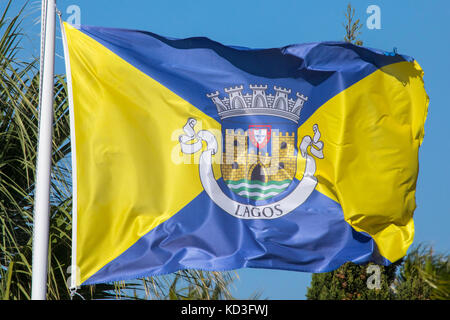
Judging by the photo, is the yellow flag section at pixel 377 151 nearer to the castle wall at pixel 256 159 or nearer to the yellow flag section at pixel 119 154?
the castle wall at pixel 256 159

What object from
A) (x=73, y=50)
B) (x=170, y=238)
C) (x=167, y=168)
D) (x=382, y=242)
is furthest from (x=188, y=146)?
(x=382, y=242)

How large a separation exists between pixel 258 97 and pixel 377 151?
140cm

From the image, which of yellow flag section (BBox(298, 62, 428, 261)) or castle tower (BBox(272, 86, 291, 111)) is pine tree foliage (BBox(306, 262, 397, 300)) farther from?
castle tower (BBox(272, 86, 291, 111))

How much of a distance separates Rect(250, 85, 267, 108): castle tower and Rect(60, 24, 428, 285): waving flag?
1 centimetres

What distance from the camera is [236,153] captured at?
832 centimetres

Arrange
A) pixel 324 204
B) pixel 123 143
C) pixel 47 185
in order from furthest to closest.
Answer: pixel 324 204 → pixel 123 143 → pixel 47 185

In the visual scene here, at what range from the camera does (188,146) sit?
8195 millimetres

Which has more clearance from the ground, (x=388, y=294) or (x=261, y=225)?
(x=261, y=225)

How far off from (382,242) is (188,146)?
2.26 meters

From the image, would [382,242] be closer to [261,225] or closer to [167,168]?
[261,225]

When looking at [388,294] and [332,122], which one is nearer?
[332,122]

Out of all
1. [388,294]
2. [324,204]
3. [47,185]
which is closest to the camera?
[47,185]

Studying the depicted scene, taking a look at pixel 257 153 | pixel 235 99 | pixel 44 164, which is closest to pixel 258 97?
pixel 235 99

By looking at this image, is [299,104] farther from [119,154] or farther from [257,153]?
[119,154]
